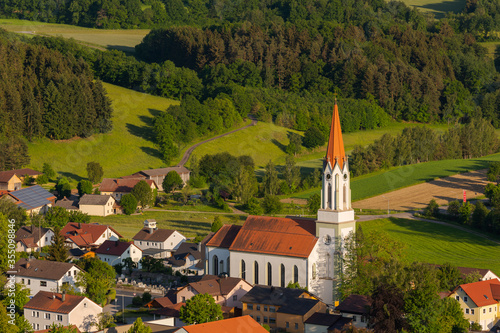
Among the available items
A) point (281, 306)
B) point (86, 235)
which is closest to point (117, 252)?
point (86, 235)

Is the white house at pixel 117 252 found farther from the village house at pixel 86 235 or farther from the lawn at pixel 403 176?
the lawn at pixel 403 176

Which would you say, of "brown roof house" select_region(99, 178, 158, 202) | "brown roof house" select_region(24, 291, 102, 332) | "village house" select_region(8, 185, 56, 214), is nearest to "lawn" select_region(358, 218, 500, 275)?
"brown roof house" select_region(24, 291, 102, 332)

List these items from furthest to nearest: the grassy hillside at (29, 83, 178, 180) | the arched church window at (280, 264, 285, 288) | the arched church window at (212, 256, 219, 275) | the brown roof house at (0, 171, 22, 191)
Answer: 1. the grassy hillside at (29, 83, 178, 180)
2. the brown roof house at (0, 171, 22, 191)
3. the arched church window at (212, 256, 219, 275)
4. the arched church window at (280, 264, 285, 288)

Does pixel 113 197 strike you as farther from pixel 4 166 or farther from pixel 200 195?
pixel 4 166

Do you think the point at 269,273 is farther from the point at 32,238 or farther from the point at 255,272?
the point at 32,238

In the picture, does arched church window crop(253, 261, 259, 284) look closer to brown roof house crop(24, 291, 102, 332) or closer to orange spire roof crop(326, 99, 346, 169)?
orange spire roof crop(326, 99, 346, 169)
